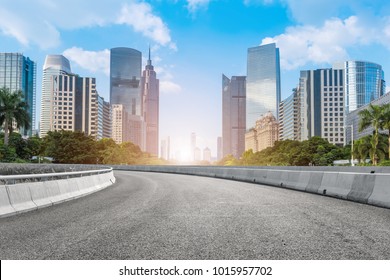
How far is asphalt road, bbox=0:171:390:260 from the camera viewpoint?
5184 millimetres

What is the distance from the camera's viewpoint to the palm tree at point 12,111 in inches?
2822

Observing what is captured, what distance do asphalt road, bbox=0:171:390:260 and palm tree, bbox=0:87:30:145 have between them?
224 feet

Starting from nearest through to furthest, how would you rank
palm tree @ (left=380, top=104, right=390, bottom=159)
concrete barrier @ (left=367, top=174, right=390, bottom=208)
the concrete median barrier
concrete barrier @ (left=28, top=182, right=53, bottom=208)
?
1. concrete barrier @ (left=367, top=174, right=390, bottom=208)
2. concrete barrier @ (left=28, top=182, right=53, bottom=208)
3. the concrete median barrier
4. palm tree @ (left=380, top=104, right=390, bottom=159)

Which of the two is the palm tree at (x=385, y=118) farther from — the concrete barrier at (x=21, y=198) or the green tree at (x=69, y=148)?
the green tree at (x=69, y=148)

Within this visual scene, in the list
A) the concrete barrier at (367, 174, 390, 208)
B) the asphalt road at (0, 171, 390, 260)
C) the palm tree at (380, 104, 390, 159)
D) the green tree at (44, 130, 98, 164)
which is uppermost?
the palm tree at (380, 104, 390, 159)

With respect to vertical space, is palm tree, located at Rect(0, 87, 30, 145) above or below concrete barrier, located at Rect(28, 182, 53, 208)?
above

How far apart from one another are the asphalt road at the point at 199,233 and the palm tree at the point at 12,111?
68.4m

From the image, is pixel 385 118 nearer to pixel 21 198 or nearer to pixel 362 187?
pixel 362 187

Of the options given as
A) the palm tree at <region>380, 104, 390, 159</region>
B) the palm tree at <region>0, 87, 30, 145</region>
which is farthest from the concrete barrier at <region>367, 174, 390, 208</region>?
the palm tree at <region>0, 87, 30, 145</region>

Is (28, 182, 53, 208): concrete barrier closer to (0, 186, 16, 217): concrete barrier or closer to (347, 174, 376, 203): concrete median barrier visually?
(0, 186, 16, 217): concrete barrier

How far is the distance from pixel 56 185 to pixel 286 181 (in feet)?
36.7

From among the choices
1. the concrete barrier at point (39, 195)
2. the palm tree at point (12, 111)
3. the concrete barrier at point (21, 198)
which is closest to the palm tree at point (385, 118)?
the concrete barrier at point (39, 195)
